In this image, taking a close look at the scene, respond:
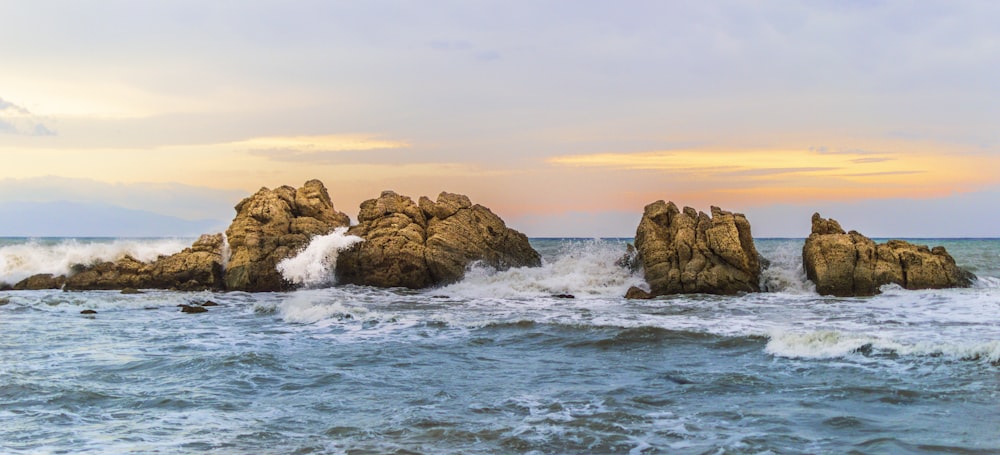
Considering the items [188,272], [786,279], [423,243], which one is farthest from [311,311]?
[786,279]

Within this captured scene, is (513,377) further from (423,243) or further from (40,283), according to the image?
(40,283)

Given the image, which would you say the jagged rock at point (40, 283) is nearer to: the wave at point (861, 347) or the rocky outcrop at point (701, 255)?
the rocky outcrop at point (701, 255)

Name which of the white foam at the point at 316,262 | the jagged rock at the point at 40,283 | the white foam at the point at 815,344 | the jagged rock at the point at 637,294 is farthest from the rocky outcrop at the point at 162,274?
the white foam at the point at 815,344

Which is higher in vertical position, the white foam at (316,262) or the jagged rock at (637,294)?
the white foam at (316,262)

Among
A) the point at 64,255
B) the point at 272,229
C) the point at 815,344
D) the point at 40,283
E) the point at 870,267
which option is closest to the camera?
the point at 815,344

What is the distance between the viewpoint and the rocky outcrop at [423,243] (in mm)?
29641

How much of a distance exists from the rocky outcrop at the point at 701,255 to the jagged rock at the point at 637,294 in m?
0.53

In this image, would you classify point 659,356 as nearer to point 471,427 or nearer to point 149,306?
point 471,427

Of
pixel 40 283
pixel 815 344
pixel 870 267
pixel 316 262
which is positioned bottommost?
pixel 40 283

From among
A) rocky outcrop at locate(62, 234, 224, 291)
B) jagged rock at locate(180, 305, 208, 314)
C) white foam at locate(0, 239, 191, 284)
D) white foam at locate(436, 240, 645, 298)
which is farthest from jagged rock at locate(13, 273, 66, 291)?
white foam at locate(436, 240, 645, 298)

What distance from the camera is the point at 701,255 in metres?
26.0

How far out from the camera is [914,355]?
13.9 meters

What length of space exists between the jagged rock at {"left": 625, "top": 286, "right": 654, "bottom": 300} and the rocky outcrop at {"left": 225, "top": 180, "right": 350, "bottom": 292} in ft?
41.7

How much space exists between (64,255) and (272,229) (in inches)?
360
